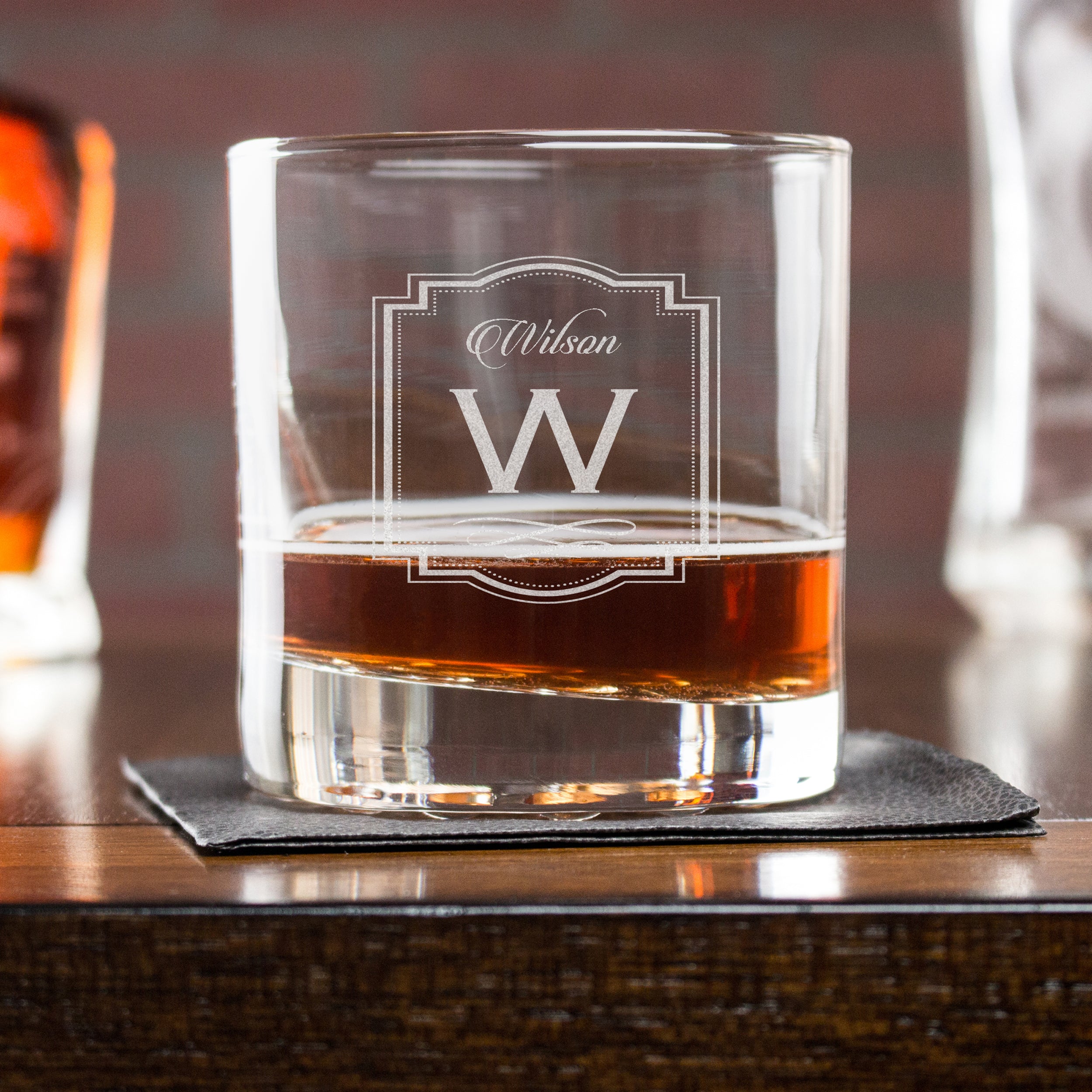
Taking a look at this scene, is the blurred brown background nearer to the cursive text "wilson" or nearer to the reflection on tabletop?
the reflection on tabletop

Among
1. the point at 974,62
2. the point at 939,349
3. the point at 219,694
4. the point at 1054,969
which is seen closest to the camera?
the point at 1054,969

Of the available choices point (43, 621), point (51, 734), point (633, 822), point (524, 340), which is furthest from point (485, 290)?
point (43, 621)

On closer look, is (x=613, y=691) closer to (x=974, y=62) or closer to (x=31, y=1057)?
(x=31, y=1057)

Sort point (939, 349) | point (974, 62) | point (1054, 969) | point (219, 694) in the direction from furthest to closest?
1. point (939, 349)
2. point (974, 62)
3. point (219, 694)
4. point (1054, 969)

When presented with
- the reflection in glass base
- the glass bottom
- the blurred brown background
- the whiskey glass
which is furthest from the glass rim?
the blurred brown background

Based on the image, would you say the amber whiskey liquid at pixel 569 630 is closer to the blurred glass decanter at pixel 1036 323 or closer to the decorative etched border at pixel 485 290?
the decorative etched border at pixel 485 290

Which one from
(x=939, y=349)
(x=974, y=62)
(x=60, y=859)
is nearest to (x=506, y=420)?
(x=60, y=859)

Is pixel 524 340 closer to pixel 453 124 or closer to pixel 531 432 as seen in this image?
pixel 531 432

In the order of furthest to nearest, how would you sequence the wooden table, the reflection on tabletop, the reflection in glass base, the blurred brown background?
the blurred brown background, the reflection in glass base, the reflection on tabletop, the wooden table
